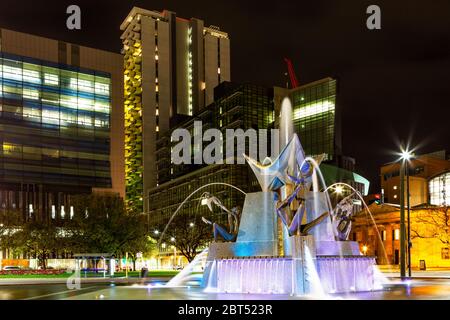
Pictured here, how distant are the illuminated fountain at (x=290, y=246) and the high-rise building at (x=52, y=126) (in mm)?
103394

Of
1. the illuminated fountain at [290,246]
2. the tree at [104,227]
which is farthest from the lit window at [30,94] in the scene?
the illuminated fountain at [290,246]

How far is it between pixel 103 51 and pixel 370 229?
8495 cm

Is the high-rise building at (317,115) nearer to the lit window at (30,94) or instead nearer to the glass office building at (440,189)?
the glass office building at (440,189)

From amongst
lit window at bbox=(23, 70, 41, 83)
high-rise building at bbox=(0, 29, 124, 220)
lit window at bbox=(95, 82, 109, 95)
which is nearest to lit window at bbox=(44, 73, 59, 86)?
high-rise building at bbox=(0, 29, 124, 220)

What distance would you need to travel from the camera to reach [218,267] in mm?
25859

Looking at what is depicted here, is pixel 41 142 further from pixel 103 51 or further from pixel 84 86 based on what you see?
pixel 103 51

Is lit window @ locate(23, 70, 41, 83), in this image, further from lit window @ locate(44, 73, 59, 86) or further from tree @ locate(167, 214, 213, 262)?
tree @ locate(167, 214, 213, 262)

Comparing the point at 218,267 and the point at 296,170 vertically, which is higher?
the point at 296,170

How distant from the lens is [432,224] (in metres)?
91.8

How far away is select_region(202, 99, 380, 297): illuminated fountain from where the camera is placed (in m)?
23.7

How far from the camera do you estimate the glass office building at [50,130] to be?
428ft

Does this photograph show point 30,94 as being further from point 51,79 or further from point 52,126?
point 52,126
